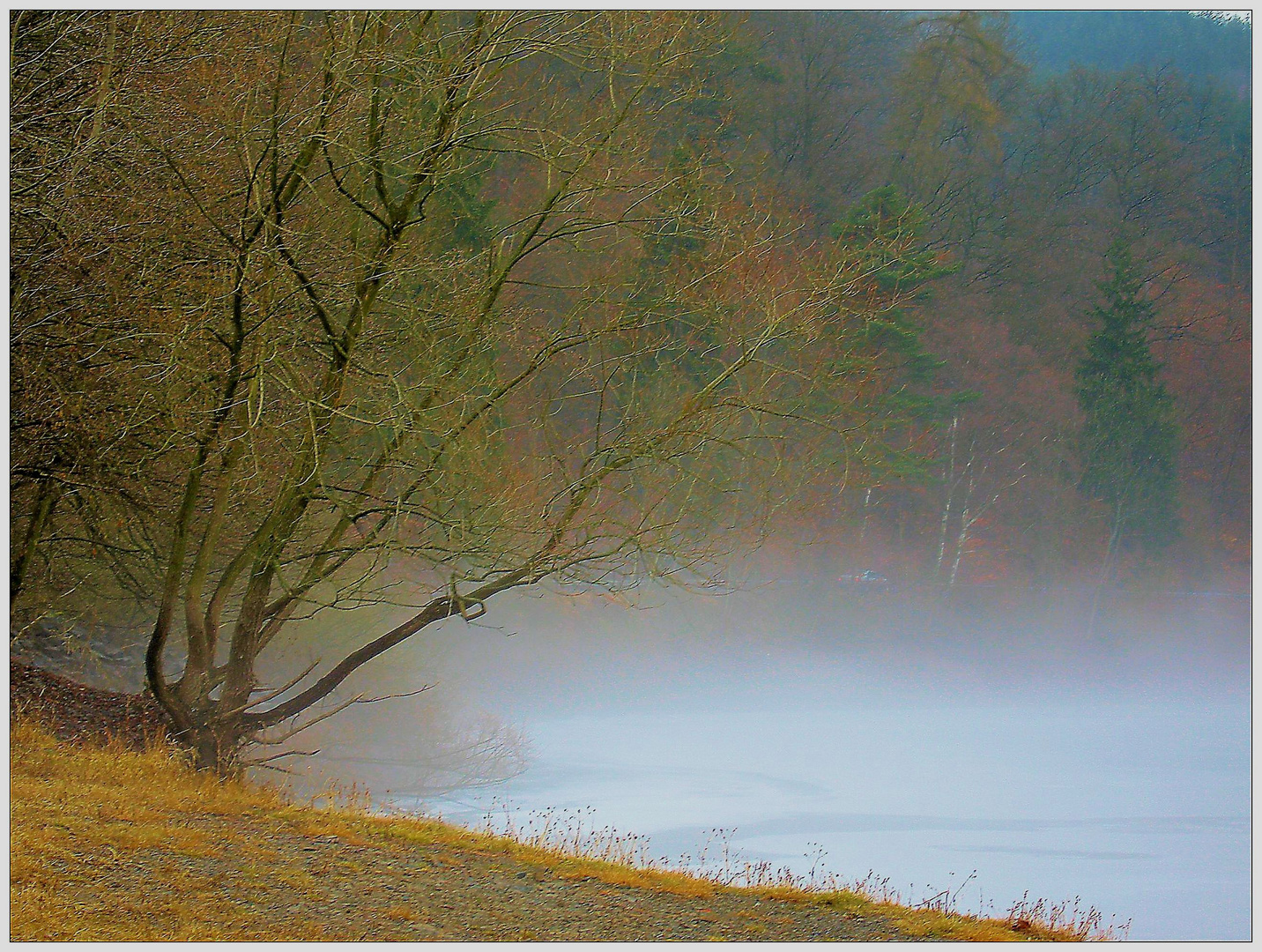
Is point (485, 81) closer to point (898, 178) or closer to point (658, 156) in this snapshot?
point (658, 156)

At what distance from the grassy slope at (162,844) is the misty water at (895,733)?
9.42 ft

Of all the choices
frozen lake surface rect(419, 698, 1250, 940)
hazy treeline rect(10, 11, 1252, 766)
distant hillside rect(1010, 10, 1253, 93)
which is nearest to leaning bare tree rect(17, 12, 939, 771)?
hazy treeline rect(10, 11, 1252, 766)

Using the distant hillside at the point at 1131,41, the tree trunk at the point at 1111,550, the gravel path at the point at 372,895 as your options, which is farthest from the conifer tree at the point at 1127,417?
the gravel path at the point at 372,895

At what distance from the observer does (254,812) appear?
16.4 feet

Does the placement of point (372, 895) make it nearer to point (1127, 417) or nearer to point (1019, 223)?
point (1019, 223)

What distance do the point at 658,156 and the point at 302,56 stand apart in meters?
3.46

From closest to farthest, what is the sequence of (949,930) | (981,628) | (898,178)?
(949,930) < (898,178) < (981,628)

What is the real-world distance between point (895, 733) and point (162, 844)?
450 inches

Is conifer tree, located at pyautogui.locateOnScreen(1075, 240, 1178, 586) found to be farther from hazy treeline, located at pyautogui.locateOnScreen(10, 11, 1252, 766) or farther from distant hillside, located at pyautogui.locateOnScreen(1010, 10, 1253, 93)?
hazy treeline, located at pyautogui.locateOnScreen(10, 11, 1252, 766)

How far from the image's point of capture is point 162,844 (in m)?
4.29

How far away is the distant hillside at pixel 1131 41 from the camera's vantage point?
33.5 ft

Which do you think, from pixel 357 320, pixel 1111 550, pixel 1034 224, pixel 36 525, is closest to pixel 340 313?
pixel 357 320

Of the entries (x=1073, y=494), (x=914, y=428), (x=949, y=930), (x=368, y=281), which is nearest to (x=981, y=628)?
(x=1073, y=494)

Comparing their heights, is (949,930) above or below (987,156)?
below
